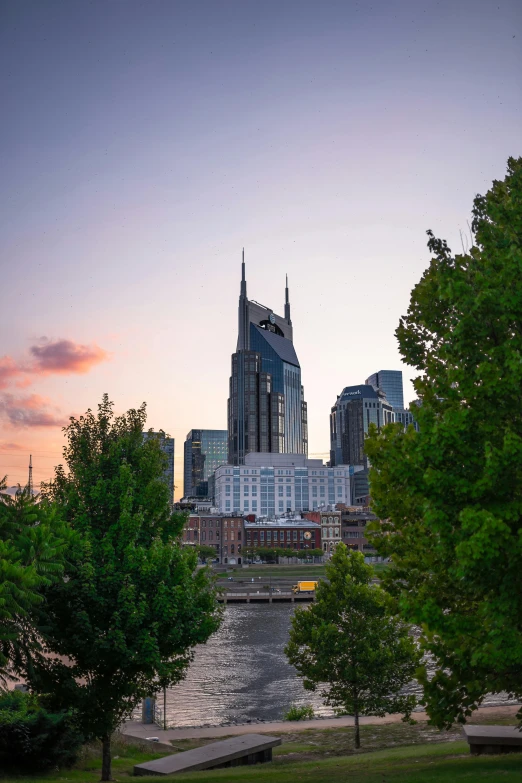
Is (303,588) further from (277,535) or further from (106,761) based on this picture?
(106,761)

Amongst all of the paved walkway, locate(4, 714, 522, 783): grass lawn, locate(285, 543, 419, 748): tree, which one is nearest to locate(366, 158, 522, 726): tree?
locate(4, 714, 522, 783): grass lawn

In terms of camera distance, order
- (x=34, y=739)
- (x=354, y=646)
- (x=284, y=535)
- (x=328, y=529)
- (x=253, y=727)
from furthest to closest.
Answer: (x=328, y=529), (x=284, y=535), (x=253, y=727), (x=354, y=646), (x=34, y=739)

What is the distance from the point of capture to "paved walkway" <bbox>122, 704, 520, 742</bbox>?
33.1 m

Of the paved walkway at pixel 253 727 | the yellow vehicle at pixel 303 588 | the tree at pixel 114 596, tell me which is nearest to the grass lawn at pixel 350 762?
the paved walkway at pixel 253 727

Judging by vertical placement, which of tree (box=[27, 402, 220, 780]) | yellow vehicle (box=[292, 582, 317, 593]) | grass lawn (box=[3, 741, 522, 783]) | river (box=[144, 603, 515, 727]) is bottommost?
yellow vehicle (box=[292, 582, 317, 593])

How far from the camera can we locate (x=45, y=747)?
837 inches

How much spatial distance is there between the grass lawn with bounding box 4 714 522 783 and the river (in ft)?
36.1

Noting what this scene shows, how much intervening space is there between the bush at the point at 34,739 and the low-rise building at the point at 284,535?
17063 centimetres

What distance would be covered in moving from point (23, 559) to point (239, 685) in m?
42.8

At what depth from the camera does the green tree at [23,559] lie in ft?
47.8

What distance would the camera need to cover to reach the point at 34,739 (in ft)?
68.2

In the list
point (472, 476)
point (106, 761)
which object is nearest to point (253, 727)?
point (106, 761)

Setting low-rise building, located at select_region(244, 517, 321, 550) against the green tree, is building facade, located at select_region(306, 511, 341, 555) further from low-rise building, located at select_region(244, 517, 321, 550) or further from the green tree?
the green tree

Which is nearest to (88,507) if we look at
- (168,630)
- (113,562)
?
(113,562)
